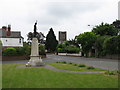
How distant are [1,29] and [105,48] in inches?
1335

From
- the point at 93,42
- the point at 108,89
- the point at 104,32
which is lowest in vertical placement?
the point at 108,89

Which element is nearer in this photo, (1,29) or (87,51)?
(87,51)

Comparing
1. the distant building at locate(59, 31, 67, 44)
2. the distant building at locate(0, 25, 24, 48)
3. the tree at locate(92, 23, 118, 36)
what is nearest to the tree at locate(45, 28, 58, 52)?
the distant building at locate(59, 31, 67, 44)

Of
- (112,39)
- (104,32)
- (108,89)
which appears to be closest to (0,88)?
(108,89)

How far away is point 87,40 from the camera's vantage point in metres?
44.9

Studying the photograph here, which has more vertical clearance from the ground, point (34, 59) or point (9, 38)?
point (9, 38)

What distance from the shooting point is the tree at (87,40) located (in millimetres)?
44312

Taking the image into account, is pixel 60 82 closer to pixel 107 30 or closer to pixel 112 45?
pixel 112 45

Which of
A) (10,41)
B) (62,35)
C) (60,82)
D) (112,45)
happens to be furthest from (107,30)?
(62,35)

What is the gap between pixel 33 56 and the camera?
2047 centimetres

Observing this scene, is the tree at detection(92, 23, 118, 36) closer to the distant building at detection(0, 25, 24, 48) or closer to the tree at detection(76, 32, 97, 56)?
the tree at detection(76, 32, 97, 56)

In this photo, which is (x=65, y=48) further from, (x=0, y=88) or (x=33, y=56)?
(x=0, y=88)

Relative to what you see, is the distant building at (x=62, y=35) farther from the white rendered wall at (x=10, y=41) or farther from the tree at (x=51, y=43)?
the white rendered wall at (x=10, y=41)

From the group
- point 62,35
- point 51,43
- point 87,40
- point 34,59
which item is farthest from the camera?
point 62,35
